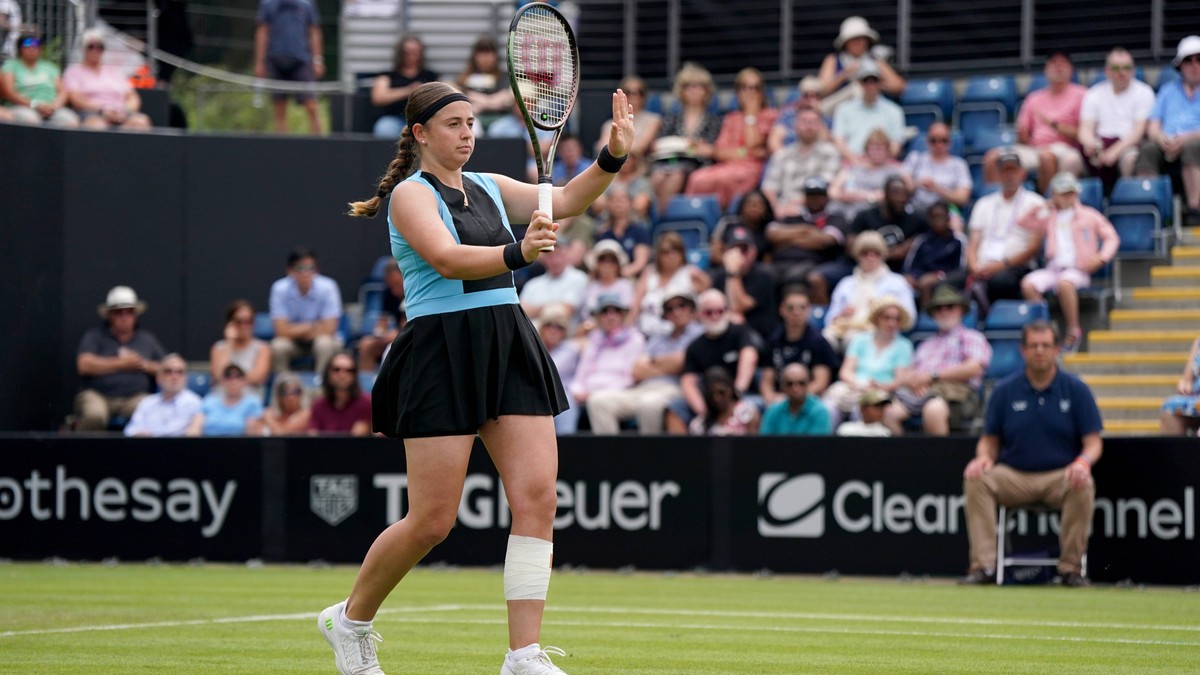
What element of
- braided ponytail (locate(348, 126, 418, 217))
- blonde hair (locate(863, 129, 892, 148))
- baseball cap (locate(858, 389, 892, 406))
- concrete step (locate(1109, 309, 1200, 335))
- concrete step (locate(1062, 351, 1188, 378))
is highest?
blonde hair (locate(863, 129, 892, 148))

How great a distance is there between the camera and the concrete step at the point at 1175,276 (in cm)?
1463

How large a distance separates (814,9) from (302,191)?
246 inches

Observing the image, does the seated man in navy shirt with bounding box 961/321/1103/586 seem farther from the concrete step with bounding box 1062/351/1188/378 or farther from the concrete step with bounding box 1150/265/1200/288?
the concrete step with bounding box 1150/265/1200/288

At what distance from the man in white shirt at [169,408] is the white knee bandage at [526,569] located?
947 centimetres

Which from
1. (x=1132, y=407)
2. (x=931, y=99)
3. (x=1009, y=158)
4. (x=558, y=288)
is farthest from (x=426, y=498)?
(x=931, y=99)

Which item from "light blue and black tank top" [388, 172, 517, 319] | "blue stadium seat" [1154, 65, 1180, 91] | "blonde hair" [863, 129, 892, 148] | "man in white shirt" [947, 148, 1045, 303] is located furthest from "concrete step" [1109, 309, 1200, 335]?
"light blue and black tank top" [388, 172, 517, 319]

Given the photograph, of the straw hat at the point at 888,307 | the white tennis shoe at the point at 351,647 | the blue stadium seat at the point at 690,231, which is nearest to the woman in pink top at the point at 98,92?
the blue stadium seat at the point at 690,231

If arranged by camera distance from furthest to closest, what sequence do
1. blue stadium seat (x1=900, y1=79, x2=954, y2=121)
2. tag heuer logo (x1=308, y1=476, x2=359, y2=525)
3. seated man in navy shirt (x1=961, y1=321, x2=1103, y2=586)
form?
blue stadium seat (x1=900, y1=79, x2=954, y2=121) → tag heuer logo (x1=308, y1=476, x2=359, y2=525) → seated man in navy shirt (x1=961, y1=321, x2=1103, y2=586)

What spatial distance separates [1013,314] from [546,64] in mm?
8416

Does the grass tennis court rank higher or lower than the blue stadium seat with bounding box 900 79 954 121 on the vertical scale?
lower

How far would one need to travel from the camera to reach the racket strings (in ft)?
19.7

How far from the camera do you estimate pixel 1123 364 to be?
14.1 m

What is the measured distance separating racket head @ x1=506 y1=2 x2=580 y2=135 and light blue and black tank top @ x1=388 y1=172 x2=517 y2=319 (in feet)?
1.37

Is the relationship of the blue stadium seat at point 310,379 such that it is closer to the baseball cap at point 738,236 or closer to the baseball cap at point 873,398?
the baseball cap at point 738,236
